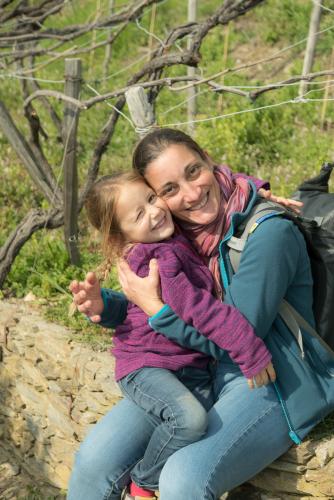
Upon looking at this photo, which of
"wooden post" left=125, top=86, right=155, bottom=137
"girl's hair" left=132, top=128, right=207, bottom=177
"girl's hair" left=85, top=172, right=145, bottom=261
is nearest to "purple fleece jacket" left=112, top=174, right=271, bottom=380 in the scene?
"girl's hair" left=85, top=172, right=145, bottom=261

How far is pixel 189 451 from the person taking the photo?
2.75 m

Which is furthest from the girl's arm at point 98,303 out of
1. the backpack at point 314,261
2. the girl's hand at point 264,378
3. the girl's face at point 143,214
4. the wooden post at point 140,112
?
the wooden post at point 140,112

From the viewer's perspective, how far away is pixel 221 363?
3053 mm

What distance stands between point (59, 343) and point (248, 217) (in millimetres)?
1835

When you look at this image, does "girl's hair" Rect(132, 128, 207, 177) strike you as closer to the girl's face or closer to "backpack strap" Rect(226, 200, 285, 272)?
the girl's face

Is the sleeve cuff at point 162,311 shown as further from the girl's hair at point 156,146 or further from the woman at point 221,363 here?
the girl's hair at point 156,146

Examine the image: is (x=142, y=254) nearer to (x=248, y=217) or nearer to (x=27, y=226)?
(x=248, y=217)

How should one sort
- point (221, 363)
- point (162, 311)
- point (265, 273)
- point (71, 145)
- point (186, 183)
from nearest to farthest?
point (265, 273), point (162, 311), point (186, 183), point (221, 363), point (71, 145)

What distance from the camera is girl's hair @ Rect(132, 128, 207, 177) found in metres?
Answer: 2.93

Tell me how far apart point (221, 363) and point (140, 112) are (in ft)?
4.36

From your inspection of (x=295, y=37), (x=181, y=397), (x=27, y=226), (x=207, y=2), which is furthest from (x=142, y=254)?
(x=207, y=2)

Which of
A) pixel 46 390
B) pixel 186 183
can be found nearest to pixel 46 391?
pixel 46 390

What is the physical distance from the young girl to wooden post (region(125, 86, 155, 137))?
0.70m

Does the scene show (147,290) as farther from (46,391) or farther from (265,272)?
(46,391)
